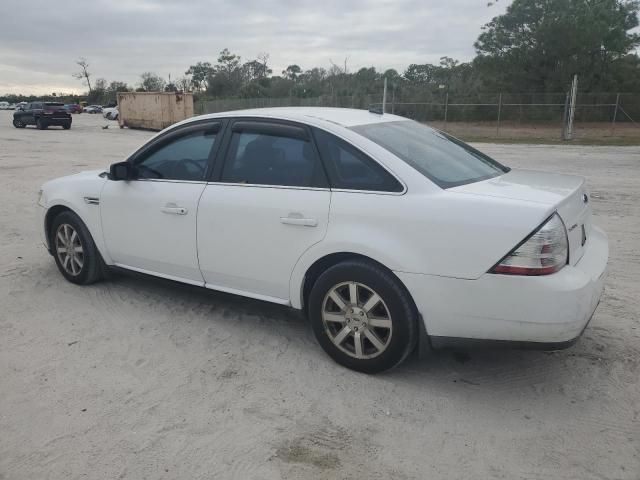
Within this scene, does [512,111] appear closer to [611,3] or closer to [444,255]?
[611,3]

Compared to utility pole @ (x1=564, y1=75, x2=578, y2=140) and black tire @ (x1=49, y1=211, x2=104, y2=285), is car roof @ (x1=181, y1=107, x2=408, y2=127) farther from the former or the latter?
utility pole @ (x1=564, y1=75, x2=578, y2=140)

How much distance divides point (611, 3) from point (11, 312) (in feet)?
149

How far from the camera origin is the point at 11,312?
453 centimetres

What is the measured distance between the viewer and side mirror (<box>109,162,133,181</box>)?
14.5 ft

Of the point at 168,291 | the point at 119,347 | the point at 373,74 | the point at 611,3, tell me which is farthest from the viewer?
the point at 373,74

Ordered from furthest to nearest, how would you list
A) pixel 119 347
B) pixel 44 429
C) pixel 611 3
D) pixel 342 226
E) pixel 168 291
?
1. pixel 611 3
2. pixel 168 291
3. pixel 119 347
4. pixel 342 226
5. pixel 44 429

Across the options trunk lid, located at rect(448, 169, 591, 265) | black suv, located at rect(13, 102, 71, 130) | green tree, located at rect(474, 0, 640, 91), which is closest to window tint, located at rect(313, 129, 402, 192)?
trunk lid, located at rect(448, 169, 591, 265)

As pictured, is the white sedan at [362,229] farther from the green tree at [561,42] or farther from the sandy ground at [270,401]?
the green tree at [561,42]

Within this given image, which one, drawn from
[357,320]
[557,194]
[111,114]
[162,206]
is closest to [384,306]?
[357,320]

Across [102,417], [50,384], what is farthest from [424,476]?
[50,384]

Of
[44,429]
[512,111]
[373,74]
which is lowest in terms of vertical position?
[44,429]

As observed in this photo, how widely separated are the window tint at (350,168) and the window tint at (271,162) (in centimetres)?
8

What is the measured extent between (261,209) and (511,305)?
168cm

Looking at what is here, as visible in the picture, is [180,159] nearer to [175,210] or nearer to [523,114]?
[175,210]
